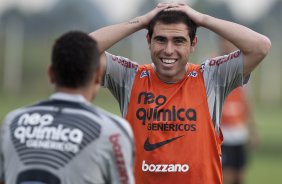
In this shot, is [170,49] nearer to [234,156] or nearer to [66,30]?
[234,156]

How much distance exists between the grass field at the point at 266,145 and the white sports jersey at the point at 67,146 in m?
11.9

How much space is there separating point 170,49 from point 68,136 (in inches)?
87.7

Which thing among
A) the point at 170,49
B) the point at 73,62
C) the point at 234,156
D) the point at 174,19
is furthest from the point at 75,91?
the point at 234,156

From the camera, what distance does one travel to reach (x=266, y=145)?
2594 cm

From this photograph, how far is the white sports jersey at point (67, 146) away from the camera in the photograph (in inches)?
199

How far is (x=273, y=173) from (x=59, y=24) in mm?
38496

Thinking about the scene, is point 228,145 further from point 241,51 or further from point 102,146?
point 102,146

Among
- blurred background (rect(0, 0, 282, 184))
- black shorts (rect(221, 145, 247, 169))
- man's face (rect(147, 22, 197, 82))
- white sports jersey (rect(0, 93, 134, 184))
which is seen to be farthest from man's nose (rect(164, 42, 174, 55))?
blurred background (rect(0, 0, 282, 184))

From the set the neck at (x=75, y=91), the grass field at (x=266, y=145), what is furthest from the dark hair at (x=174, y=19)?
the grass field at (x=266, y=145)

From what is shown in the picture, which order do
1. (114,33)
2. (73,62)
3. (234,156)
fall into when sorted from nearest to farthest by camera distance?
(73,62), (114,33), (234,156)

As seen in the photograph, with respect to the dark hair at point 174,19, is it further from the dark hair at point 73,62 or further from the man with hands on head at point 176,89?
the dark hair at point 73,62

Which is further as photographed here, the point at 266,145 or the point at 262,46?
the point at 266,145

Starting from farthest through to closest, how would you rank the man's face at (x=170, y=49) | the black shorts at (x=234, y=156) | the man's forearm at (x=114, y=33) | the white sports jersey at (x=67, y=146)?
the black shorts at (x=234, y=156)
the man's forearm at (x=114, y=33)
the man's face at (x=170, y=49)
the white sports jersey at (x=67, y=146)

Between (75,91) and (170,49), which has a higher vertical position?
(170,49)
